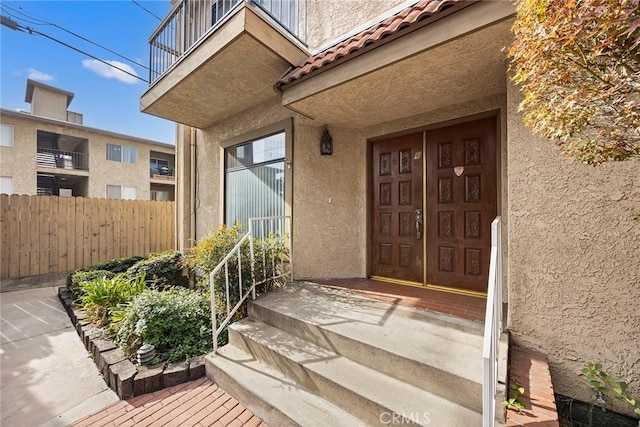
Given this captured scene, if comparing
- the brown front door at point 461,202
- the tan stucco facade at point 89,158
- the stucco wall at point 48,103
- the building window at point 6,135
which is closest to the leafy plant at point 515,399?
the brown front door at point 461,202

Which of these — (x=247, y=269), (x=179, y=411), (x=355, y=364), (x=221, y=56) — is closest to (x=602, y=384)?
(x=355, y=364)

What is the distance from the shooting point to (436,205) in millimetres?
4191

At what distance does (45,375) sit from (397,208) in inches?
217

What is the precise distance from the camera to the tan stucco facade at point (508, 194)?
2.10 meters

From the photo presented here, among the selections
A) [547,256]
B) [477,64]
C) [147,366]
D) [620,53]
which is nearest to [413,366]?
[547,256]

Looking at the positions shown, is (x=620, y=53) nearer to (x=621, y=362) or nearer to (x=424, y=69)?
(x=424, y=69)

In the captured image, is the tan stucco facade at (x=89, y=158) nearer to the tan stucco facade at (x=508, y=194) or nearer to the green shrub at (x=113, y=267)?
the green shrub at (x=113, y=267)

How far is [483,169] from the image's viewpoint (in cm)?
380

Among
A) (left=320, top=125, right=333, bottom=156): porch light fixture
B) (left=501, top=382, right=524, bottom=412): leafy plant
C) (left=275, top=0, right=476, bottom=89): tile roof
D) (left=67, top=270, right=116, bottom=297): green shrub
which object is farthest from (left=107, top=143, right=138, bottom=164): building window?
(left=501, top=382, right=524, bottom=412): leafy plant

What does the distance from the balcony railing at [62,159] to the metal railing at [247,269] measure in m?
18.1

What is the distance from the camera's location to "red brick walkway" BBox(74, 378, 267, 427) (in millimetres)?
2412

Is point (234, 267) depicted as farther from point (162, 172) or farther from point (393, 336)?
point (162, 172)

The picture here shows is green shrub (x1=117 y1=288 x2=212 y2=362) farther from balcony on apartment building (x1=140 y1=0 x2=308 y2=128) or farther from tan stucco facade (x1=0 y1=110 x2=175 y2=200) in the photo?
tan stucco facade (x1=0 y1=110 x2=175 y2=200)

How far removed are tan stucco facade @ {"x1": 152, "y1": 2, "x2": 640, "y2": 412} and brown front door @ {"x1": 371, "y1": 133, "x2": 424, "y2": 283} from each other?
8.3 inches
